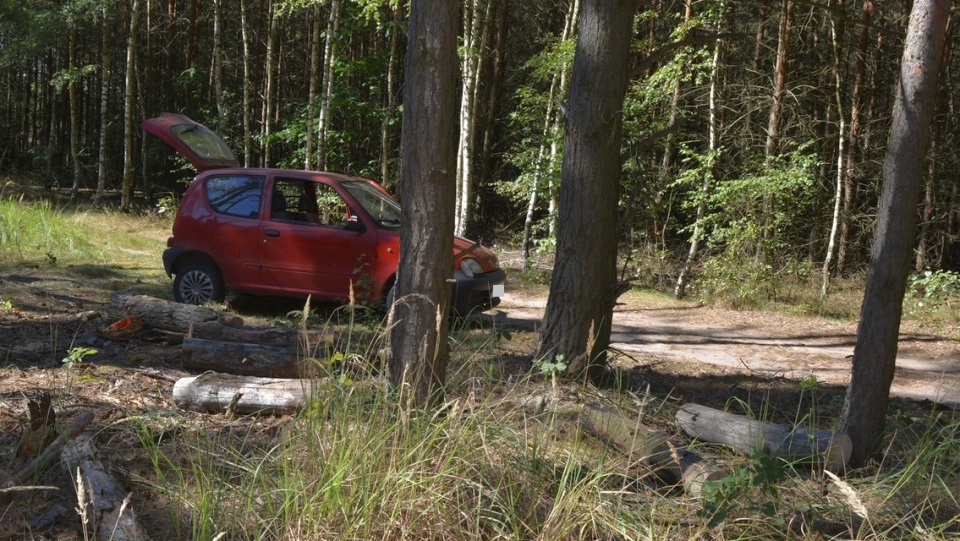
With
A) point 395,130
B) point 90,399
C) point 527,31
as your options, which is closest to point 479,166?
point 395,130

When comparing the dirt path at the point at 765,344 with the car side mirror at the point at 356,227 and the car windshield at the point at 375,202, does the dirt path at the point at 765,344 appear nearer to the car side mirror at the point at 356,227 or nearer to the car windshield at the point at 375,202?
the car windshield at the point at 375,202

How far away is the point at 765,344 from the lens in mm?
11383

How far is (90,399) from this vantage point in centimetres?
576

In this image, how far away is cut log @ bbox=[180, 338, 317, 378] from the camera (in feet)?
22.2

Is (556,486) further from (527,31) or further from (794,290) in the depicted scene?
(527,31)

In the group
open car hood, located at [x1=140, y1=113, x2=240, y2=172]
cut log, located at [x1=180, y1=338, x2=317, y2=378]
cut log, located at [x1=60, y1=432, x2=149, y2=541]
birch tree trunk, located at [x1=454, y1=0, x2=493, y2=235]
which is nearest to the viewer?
cut log, located at [x1=60, y1=432, x2=149, y2=541]

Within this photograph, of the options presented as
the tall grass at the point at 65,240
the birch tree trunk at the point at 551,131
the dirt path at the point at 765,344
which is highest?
the birch tree trunk at the point at 551,131

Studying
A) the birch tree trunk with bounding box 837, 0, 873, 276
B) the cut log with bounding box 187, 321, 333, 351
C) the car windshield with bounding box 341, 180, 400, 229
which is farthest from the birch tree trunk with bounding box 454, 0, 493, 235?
the cut log with bounding box 187, 321, 333, 351

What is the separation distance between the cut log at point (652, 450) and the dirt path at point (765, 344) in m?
3.70

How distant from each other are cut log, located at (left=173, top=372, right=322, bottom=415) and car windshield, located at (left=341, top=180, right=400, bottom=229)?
4.69m

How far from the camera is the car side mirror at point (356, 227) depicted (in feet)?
34.1

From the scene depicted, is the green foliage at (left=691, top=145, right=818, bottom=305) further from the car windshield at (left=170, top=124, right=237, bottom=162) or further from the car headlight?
the car windshield at (left=170, top=124, right=237, bottom=162)

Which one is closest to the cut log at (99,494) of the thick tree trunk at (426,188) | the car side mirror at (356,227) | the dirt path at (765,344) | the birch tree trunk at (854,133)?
the thick tree trunk at (426,188)

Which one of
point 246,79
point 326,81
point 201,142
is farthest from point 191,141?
point 246,79
